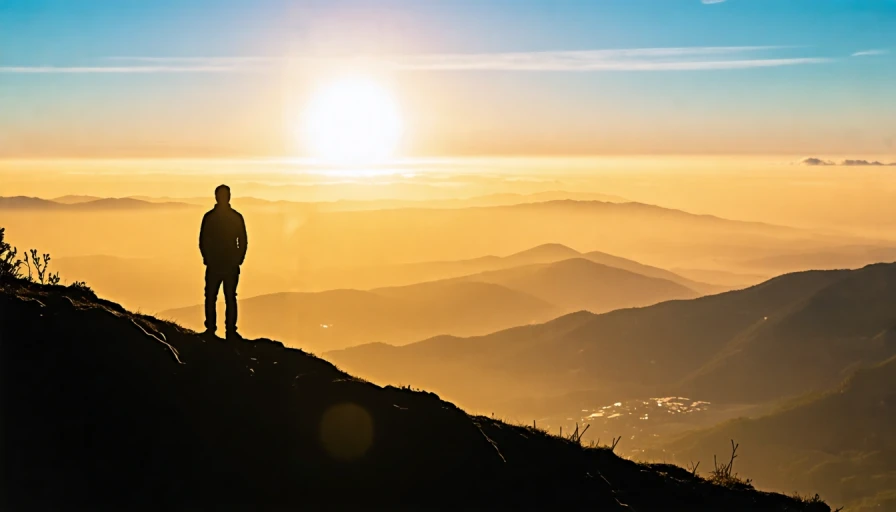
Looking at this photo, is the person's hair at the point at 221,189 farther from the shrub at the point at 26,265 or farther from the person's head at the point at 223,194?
the shrub at the point at 26,265

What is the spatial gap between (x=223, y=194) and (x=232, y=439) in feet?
22.0

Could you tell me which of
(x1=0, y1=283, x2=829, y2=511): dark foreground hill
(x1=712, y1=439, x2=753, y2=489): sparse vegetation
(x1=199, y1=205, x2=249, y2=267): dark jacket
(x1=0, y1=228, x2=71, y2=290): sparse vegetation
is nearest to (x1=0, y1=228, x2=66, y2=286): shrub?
(x1=0, y1=228, x2=71, y2=290): sparse vegetation

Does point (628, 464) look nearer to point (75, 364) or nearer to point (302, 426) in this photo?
point (302, 426)

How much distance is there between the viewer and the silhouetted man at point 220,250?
712 inches

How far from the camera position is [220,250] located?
18.2 meters

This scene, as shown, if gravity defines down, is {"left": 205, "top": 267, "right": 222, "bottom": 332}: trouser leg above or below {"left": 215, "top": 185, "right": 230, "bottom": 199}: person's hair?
below

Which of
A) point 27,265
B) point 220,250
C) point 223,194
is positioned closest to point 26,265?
point 27,265

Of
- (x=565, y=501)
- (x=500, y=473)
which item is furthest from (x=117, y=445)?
(x=565, y=501)

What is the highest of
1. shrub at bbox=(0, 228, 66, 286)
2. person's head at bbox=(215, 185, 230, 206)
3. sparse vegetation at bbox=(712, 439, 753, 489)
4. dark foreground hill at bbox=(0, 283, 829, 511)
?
person's head at bbox=(215, 185, 230, 206)

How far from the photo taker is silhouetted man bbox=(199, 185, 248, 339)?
18.1 metres

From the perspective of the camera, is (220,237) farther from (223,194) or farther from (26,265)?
(26,265)

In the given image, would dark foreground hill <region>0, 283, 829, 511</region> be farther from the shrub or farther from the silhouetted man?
the shrub

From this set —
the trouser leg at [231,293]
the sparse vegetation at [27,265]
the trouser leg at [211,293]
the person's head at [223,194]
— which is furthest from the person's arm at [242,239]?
the sparse vegetation at [27,265]

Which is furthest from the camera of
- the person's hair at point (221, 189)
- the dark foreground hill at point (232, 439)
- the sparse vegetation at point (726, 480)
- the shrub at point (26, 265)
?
the shrub at point (26, 265)
